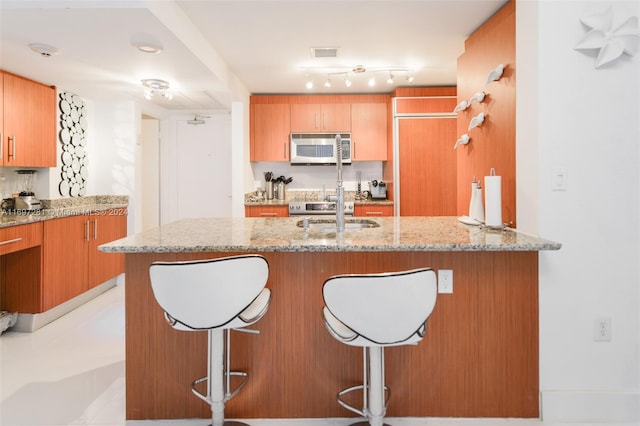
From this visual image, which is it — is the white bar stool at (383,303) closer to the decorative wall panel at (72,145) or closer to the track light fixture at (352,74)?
the track light fixture at (352,74)

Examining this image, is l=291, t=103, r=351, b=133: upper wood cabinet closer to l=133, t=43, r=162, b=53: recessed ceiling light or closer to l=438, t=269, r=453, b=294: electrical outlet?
l=133, t=43, r=162, b=53: recessed ceiling light

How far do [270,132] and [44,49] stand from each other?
2.60 meters

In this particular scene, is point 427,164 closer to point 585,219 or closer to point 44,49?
point 585,219

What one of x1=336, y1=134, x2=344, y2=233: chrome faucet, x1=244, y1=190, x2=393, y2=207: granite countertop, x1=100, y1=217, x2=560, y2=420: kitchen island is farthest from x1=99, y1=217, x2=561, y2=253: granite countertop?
x1=244, y1=190, x2=393, y2=207: granite countertop

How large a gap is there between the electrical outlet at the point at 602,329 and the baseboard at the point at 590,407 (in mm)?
279

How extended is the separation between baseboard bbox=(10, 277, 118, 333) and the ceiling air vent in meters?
3.22

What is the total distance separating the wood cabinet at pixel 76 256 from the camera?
345 cm

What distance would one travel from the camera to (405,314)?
1475 millimetres

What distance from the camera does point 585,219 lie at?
80.8 inches

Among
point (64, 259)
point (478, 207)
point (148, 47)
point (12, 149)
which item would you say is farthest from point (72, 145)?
point (478, 207)

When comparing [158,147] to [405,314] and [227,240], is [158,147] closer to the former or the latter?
[227,240]

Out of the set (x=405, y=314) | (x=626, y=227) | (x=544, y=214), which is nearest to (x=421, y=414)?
(x=405, y=314)

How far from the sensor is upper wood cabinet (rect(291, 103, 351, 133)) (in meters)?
5.08

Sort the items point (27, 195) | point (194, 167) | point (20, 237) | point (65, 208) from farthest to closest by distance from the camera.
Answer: point (194, 167)
point (65, 208)
point (27, 195)
point (20, 237)
